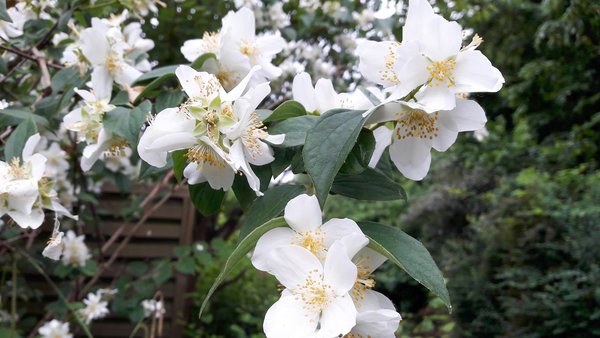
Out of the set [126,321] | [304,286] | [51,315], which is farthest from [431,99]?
[126,321]

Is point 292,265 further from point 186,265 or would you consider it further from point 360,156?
point 186,265

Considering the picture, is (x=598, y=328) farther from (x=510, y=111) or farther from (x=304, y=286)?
(x=510, y=111)

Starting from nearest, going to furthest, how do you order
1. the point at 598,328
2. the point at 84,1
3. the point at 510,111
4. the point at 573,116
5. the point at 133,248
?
1. the point at 84,1
2. the point at 598,328
3. the point at 133,248
4. the point at 573,116
5. the point at 510,111

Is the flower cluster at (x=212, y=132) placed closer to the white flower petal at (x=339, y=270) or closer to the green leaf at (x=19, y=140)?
the white flower petal at (x=339, y=270)

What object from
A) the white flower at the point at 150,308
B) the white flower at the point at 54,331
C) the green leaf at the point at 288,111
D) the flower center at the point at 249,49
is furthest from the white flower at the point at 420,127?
the white flower at the point at 150,308

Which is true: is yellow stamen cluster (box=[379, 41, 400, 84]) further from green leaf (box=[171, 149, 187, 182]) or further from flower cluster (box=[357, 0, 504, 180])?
green leaf (box=[171, 149, 187, 182])

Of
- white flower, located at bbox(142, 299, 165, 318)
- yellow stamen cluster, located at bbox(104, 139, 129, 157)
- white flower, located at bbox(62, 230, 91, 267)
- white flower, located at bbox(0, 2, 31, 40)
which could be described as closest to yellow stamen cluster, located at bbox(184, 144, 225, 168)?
yellow stamen cluster, located at bbox(104, 139, 129, 157)
